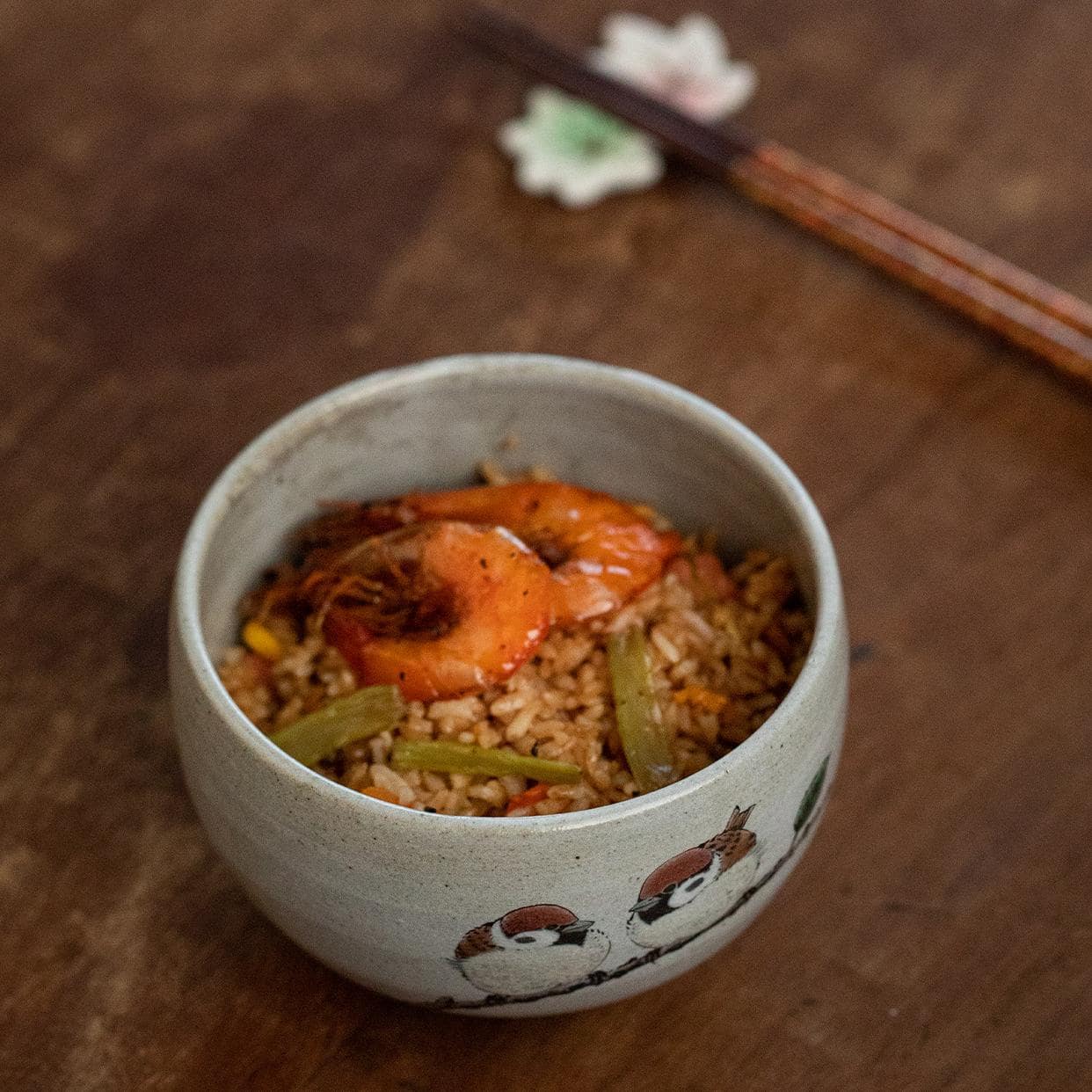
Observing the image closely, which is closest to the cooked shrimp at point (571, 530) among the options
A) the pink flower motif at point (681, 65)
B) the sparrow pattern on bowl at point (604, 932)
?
the sparrow pattern on bowl at point (604, 932)

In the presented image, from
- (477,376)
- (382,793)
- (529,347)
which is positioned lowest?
(529,347)

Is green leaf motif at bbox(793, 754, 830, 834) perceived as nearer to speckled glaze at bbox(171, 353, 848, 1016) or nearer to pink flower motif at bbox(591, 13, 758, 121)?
speckled glaze at bbox(171, 353, 848, 1016)

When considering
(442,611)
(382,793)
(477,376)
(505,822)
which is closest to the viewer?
(505,822)

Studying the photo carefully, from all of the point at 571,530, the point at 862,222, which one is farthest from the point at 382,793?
the point at 862,222

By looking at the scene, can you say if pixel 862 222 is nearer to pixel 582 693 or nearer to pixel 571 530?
pixel 571 530

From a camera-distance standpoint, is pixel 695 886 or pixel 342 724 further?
pixel 342 724

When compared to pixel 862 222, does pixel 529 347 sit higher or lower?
lower

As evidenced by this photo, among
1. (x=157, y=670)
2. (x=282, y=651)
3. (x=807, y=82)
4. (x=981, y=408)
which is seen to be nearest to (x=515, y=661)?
(x=282, y=651)
